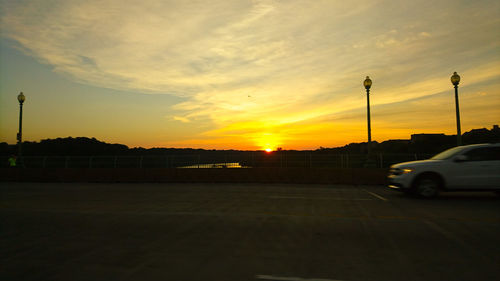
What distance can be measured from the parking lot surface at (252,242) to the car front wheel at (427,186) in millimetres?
1141

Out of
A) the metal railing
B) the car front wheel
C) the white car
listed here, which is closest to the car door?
the white car

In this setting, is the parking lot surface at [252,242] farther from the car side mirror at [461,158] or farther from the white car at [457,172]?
the car side mirror at [461,158]

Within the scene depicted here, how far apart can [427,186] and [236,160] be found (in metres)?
15.2

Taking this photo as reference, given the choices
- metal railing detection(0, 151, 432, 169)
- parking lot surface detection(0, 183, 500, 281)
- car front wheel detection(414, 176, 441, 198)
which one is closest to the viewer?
parking lot surface detection(0, 183, 500, 281)

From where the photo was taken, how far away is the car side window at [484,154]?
10.6m

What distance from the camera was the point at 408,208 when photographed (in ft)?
30.0

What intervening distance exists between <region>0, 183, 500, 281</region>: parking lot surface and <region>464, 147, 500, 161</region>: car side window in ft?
6.24

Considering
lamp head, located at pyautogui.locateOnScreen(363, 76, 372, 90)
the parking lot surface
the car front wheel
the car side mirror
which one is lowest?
the parking lot surface

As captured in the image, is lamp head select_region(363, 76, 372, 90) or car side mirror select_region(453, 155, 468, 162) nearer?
car side mirror select_region(453, 155, 468, 162)

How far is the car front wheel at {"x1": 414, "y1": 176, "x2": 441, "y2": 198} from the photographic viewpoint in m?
10.9


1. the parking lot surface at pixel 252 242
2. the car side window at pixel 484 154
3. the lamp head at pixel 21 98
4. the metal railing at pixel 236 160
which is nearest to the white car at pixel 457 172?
the car side window at pixel 484 154

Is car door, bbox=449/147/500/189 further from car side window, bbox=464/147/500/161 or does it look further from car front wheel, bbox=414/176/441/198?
Answer: car front wheel, bbox=414/176/441/198

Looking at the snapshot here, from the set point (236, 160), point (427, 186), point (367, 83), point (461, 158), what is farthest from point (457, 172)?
point (236, 160)

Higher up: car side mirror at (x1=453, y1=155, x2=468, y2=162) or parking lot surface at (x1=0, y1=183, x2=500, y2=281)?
car side mirror at (x1=453, y1=155, x2=468, y2=162)
